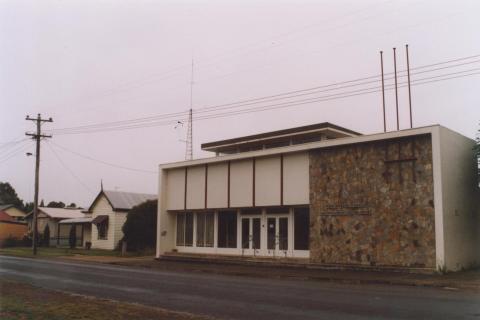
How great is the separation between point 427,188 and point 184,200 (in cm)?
1651

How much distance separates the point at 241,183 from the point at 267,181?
2001 mm

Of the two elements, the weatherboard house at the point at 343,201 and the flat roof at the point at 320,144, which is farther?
the flat roof at the point at 320,144

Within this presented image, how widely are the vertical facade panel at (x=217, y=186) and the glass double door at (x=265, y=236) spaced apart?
1.85 metres

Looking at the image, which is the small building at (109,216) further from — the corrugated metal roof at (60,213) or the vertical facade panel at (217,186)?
the vertical facade panel at (217,186)

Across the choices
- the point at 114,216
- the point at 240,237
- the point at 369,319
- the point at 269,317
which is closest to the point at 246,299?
the point at 269,317

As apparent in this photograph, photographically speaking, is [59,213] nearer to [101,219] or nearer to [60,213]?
[60,213]

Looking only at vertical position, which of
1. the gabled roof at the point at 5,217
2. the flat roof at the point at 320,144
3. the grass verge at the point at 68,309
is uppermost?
the flat roof at the point at 320,144

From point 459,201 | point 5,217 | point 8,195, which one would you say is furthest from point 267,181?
point 8,195

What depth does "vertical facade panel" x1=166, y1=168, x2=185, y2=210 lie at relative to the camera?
34000mm

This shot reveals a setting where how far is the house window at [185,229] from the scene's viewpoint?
33.9 meters

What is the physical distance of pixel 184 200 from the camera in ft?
111

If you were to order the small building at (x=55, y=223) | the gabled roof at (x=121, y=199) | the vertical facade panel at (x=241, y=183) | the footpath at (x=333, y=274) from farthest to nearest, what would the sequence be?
the small building at (x=55, y=223) → the gabled roof at (x=121, y=199) → the vertical facade panel at (x=241, y=183) → the footpath at (x=333, y=274)

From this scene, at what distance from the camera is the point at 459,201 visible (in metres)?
23.3

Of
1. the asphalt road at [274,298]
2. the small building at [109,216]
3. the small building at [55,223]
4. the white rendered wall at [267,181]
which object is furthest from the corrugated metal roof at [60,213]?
the asphalt road at [274,298]
